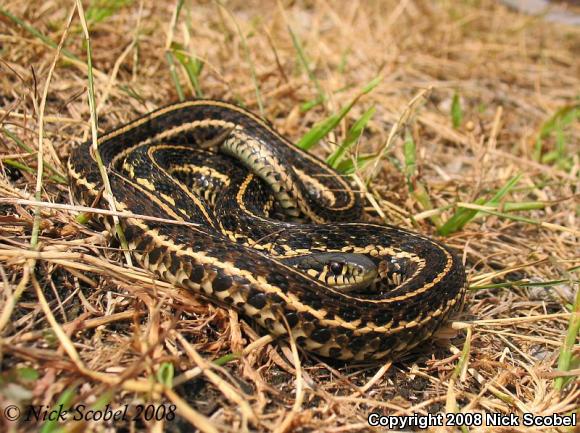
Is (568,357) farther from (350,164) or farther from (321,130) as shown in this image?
(321,130)

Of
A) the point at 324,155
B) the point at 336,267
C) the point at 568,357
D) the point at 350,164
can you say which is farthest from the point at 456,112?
the point at 568,357

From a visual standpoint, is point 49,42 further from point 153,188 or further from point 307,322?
point 307,322

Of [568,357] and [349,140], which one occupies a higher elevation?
[349,140]

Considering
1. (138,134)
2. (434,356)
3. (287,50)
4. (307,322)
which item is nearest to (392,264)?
(434,356)

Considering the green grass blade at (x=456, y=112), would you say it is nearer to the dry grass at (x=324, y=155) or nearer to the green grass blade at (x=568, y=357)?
the dry grass at (x=324, y=155)

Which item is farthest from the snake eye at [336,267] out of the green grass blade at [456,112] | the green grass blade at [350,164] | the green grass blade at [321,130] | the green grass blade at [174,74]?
the green grass blade at [456,112]

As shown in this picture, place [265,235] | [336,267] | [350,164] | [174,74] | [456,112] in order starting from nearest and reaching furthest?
[336,267], [265,235], [350,164], [174,74], [456,112]
